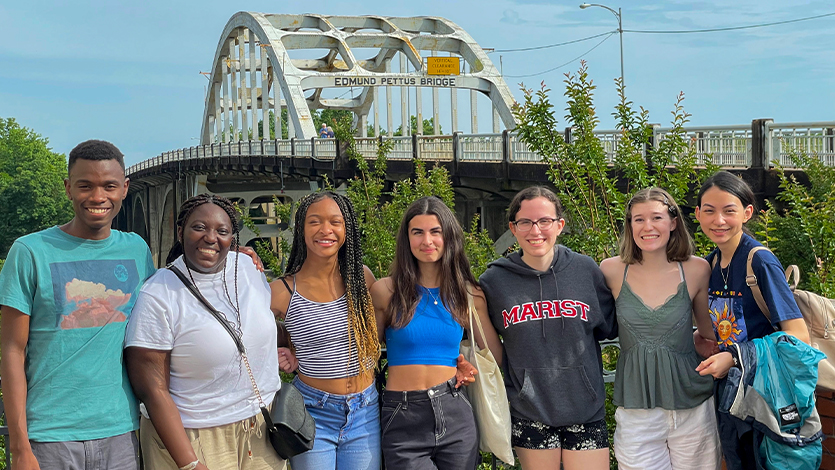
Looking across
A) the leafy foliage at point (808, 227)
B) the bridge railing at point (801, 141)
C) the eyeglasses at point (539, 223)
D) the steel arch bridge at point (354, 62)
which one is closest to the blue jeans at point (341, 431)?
the eyeglasses at point (539, 223)

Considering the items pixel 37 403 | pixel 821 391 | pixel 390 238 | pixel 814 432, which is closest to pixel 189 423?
pixel 37 403

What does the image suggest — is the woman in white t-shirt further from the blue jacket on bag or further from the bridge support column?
the bridge support column

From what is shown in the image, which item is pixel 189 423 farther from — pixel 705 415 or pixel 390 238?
pixel 390 238

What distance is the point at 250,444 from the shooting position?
125 inches

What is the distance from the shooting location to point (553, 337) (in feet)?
11.6

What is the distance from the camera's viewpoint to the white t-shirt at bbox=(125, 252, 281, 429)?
2975mm

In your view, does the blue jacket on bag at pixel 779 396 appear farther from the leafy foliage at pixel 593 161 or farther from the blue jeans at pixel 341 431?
the leafy foliage at pixel 593 161

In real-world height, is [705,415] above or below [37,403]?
below

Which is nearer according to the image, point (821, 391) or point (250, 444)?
point (250, 444)

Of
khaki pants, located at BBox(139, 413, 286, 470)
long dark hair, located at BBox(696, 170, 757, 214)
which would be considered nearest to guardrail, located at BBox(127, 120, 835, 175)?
long dark hair, located at BBox(696, 170, 757, 214)

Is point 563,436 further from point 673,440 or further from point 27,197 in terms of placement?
point 27,197

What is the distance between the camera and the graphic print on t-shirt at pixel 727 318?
3.40m

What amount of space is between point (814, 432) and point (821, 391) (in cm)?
48

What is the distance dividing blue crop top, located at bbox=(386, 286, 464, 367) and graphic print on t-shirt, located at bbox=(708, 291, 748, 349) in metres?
1.10
